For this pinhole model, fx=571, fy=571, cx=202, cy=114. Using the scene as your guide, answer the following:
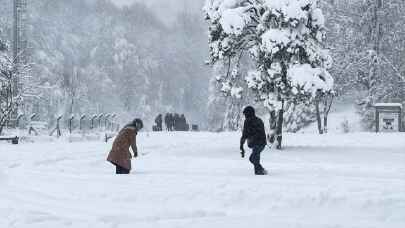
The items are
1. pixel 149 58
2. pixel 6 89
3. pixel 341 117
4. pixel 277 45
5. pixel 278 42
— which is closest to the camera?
pixel 278 42

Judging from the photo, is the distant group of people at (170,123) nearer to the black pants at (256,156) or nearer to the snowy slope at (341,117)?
the snowy slope at (341,117)

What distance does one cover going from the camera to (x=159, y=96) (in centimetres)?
11406

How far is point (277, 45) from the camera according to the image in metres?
19.8

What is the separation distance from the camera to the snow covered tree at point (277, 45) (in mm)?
19719

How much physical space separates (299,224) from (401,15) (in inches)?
1411

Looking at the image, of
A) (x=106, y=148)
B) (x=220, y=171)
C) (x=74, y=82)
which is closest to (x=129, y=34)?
(x=74, y=82)

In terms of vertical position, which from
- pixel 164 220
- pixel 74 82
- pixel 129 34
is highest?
pixel 129 34

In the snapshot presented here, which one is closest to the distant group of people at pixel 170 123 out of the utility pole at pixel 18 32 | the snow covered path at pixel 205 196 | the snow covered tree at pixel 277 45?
the utility pole at pixel 18 32

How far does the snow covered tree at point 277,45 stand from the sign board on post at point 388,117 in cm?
663

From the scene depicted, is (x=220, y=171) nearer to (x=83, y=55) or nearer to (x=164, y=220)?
(x=164, y=220)

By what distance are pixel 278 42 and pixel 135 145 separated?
8.59m

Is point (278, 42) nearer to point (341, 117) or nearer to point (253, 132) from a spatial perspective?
point (253, 132)

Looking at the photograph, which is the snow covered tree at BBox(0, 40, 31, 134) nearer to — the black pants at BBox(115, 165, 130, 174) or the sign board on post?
the sign board on post

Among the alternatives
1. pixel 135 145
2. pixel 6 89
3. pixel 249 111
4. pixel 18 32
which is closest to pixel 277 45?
pixel 249 111
